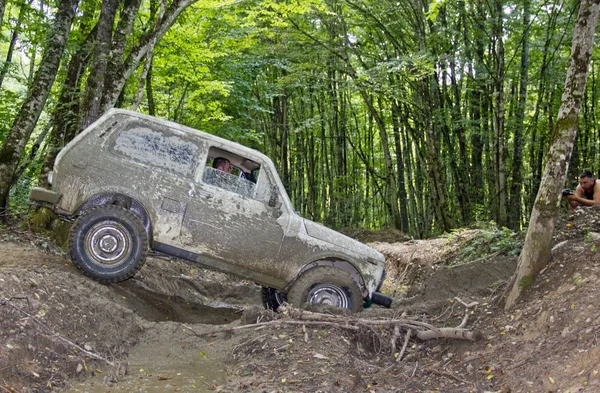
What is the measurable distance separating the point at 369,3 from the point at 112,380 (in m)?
13.9

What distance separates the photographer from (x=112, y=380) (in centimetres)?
448

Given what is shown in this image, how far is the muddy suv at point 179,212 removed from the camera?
6.32 meters

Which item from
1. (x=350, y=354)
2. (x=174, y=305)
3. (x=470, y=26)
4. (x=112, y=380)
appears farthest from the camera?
(x=470, y=26)

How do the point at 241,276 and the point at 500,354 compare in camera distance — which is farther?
the point at 241,276

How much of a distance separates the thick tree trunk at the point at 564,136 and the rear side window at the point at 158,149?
411 centimetres

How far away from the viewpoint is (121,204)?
6535 mm

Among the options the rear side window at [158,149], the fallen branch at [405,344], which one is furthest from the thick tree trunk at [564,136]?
the rear side window at [158,149]

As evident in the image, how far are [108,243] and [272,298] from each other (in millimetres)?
2760

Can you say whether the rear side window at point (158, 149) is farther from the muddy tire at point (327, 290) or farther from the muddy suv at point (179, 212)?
the muddy tire at point (327, 290)

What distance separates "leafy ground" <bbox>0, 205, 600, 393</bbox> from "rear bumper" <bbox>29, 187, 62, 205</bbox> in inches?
30.4

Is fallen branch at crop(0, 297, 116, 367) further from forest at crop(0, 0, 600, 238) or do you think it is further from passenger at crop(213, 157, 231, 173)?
forest at crop(0, 0, 600, 238)

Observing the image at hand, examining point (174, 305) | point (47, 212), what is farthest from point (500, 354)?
point (47, 212)

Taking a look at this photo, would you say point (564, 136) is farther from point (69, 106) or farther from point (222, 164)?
point (69, 106)

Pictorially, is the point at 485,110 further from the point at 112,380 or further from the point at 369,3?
the point at 112,380
